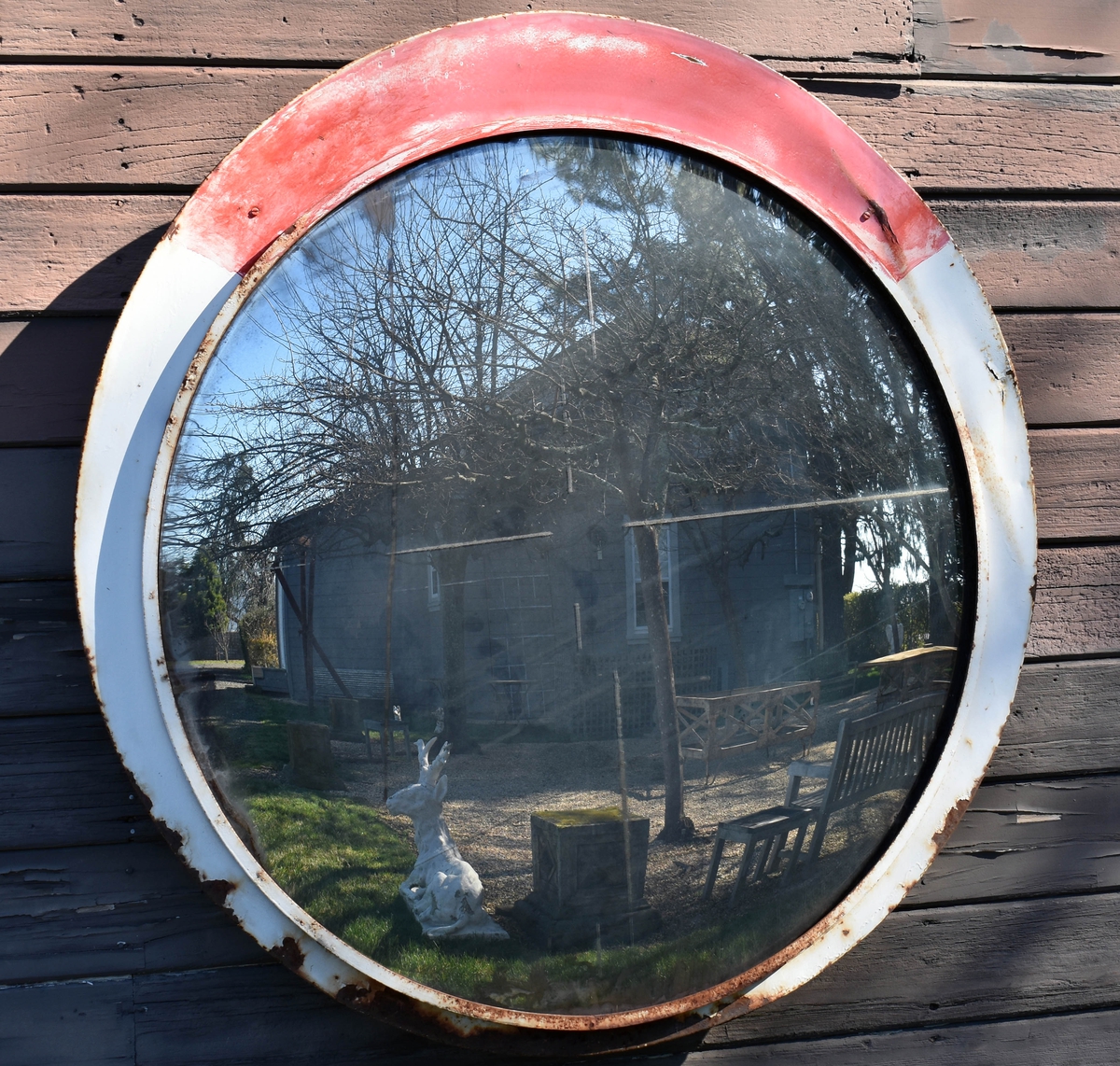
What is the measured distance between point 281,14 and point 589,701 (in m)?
0.95

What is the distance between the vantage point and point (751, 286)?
39.2 inches

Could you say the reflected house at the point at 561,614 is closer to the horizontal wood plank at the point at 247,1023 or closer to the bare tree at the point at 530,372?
the bare tree at the point at 530,372

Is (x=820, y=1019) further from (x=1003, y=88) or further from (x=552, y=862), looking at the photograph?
(x=1003, y=88)

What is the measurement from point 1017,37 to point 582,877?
1313 millimetres

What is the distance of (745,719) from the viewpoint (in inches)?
37.9

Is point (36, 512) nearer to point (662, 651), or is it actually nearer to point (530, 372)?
point (530, 372)

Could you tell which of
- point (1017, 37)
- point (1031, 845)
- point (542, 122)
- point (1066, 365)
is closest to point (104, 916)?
point (542, 122)

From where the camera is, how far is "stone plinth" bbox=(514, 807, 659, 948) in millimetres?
935

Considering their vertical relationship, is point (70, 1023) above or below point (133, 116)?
below

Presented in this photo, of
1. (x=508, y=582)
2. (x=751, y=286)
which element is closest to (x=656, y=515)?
(x=508, y=582)

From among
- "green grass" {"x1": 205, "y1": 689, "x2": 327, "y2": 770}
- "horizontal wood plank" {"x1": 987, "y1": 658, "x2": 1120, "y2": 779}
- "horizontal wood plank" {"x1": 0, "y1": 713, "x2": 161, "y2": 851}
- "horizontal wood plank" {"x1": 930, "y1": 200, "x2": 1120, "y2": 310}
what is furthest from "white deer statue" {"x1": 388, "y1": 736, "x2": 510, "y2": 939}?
"horizontal wood plank" {"x1": 930, "y1": 200, "x2": 1120, "y2": 310}

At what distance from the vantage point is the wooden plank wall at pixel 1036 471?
1022mm

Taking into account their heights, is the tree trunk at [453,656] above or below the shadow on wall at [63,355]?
below

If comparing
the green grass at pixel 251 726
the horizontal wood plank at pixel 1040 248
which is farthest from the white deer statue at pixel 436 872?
the horizontal wood plank at pixel 1040 248
